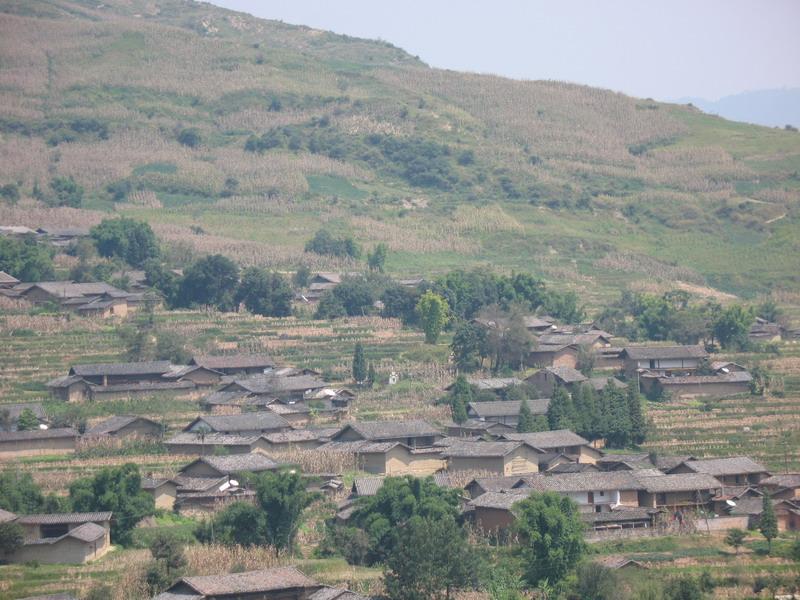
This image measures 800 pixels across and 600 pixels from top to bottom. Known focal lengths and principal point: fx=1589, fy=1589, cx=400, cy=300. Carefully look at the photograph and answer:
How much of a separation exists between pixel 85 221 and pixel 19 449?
37.6 m

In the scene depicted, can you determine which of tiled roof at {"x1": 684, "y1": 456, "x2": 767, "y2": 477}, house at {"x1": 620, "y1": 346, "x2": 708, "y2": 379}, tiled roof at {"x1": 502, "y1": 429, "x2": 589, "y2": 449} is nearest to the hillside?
house at {"x1": 620, "y1": 346, "x2": 708, "y2": 379}

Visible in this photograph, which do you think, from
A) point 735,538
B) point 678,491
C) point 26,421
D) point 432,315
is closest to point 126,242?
point 432,315

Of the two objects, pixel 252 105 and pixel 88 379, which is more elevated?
pixel 252 105

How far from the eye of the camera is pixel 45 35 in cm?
13538

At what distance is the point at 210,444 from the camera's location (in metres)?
51.3

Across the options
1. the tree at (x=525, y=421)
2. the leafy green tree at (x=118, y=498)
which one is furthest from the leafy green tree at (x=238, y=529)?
the tree at (x=525, y=421)

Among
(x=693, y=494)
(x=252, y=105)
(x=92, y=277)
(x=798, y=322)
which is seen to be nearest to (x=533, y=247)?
(x=798, y=322)

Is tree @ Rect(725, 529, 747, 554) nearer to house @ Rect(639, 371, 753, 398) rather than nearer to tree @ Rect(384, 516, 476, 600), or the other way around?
tree @ Rect(384, 516, 476, 600)

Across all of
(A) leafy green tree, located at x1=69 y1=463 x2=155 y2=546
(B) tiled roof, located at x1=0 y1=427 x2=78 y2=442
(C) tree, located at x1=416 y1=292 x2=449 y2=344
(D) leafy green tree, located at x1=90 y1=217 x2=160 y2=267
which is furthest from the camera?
(D) leafy green tree, located at x1=90 y1=217 x2=160 y2=267

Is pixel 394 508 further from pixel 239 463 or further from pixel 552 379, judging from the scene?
pixel 552 379

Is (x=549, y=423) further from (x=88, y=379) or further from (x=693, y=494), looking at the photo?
(x=88, y=379)

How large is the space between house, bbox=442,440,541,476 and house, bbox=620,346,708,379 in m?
13.6

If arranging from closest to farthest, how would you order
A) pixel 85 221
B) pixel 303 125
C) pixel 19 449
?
pixel 19 449
pixel 85 221
pixel 303 125

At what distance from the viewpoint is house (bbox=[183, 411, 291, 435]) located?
52875 mm
